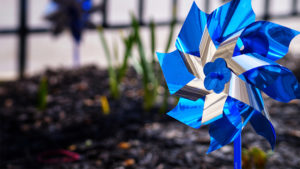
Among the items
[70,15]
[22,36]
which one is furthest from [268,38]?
[22,36]

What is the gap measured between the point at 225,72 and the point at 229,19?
0.12 meters

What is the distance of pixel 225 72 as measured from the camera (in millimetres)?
784

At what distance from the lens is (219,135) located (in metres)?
0.77

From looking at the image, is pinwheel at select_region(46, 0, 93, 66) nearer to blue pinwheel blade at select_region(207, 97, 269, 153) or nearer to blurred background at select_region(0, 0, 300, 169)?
blurred background at select_region(0, 0, 300, 169)

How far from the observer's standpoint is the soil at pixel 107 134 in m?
1.33

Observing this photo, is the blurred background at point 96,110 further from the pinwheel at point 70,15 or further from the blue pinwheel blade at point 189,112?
the blue pinwheel blade at point 189,112

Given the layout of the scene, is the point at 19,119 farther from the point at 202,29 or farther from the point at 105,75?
the point at 202,29

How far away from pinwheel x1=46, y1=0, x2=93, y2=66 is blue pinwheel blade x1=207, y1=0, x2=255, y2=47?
5.80ft

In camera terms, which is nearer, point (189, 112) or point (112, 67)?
point (189, 112)

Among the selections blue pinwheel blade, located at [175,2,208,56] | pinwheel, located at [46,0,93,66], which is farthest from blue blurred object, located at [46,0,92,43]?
blue pinwheel blade, located at [175,2,208,56]

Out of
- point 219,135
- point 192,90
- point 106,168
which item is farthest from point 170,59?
point 106,168

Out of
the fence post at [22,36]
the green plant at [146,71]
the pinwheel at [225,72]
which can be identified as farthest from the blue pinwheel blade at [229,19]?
the fence post at [22,36]

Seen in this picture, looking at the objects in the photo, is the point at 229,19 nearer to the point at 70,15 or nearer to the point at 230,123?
the point at 230,123

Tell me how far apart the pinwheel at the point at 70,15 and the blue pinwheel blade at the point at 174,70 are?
1749mm
